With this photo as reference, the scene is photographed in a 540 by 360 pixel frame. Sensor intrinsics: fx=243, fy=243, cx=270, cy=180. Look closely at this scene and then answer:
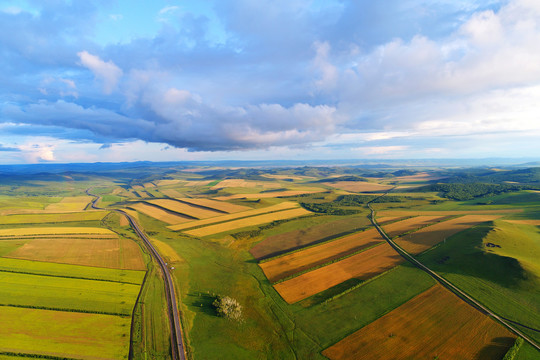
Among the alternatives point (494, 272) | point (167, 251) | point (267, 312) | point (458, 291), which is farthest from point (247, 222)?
point (494, 272)

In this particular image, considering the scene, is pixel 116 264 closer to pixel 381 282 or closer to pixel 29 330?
pixel 29 330

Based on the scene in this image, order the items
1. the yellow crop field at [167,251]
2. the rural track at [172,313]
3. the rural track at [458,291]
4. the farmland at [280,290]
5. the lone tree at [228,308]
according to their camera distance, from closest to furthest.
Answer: the rural track at [172,313], the farmland at [280,290], the rural track at [458,291], the lone tree at [228,308], the yellow crop field at [167,251]

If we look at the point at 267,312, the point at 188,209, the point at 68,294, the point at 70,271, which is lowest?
the point at 267,312

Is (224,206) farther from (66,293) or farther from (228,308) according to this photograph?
(228,308)

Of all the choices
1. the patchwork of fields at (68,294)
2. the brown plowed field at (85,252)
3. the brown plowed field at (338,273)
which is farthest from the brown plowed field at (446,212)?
the patchwork of fields at (68,294)

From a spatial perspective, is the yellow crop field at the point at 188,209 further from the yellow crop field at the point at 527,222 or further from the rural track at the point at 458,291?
the yellow crop field at the point at 527,222

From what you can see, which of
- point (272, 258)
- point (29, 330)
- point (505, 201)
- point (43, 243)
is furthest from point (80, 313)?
point (505, 201)

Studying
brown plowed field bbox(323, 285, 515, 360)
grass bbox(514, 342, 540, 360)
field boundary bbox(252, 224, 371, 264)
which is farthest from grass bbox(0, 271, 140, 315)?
grass bbox(514, 342, 540, 360)
